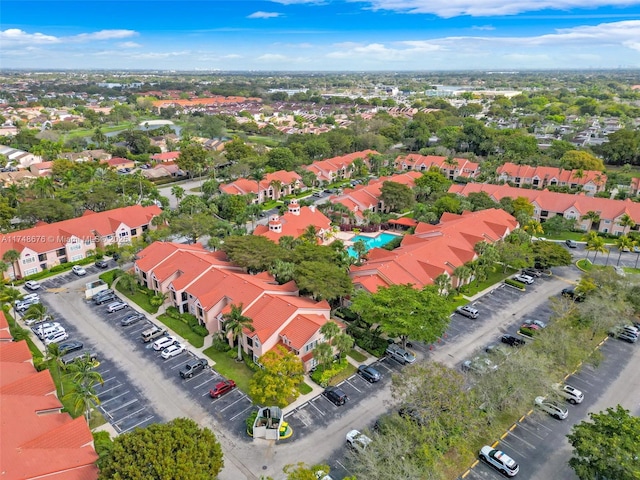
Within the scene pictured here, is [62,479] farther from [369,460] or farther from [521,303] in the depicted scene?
[521,303]

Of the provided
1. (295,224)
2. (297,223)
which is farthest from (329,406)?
(297,223)

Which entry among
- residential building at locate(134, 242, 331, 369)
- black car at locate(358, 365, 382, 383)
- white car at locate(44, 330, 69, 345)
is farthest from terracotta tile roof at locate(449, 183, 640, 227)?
white car at locate(44, 330, 69, 345)

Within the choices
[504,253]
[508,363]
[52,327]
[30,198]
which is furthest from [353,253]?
[30,198]

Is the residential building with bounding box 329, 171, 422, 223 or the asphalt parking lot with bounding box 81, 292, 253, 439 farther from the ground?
the residential building with bounding box 329, 171, 422, 223

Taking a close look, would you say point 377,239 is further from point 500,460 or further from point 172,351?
point 500,460

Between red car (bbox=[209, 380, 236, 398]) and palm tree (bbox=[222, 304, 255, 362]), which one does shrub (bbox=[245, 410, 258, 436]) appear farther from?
palm tree (bbox=[222, 304, 255, 362])

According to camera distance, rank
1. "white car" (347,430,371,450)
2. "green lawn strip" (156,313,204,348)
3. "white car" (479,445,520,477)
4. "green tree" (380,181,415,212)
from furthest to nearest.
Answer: "green tree" (380,181,415,212) < "green lawn strip" (156,313,204,348) < "white car" (347,430,371,450) < "white car" (479,445,520,477)
